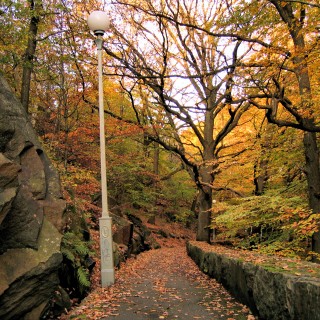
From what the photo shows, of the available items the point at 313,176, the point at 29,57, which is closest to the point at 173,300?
the point at 313,176

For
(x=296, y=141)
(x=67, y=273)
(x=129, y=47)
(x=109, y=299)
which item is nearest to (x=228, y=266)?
(x=109, y=299)

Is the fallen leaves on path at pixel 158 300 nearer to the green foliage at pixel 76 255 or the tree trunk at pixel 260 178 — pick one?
the green foliage at pixel 76 255

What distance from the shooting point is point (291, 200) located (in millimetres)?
10703

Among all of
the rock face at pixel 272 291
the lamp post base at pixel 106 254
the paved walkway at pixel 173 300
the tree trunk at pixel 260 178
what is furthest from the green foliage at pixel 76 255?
the tree trunk at pixel 260 178

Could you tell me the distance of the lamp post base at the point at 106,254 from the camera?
7.48 metres

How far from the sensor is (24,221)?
4.77 meters

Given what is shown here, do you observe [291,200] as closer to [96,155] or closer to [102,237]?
[102,237]

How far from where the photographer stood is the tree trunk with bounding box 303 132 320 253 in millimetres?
9523

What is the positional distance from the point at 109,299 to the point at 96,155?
10.2 meters

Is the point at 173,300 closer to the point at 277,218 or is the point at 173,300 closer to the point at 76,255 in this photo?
the point at 76,255

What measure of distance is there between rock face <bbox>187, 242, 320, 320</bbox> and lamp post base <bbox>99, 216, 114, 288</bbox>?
270 centimetres

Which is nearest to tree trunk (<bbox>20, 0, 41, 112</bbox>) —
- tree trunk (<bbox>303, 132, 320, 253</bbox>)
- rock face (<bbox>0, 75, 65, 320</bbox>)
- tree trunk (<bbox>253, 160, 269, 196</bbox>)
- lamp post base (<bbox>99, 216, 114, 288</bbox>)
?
rock face (<bbox>0, 75, 65, 320</bbox>)

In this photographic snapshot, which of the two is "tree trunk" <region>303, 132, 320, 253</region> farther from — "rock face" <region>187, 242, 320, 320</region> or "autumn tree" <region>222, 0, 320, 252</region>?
"rock face" <region>187, 242, 320, 320</region>

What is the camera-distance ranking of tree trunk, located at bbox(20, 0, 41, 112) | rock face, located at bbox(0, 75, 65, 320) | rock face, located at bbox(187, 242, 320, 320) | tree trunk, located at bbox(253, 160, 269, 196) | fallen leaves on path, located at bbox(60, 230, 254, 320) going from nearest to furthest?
1. rock face, located at bbox(187, 242, 320, 320)
2. rock face, located at bbox(0, 75, 65, 320)
3. fallen leaves on path, located at bbox(60, 230, 254, 320)
4. tree trunk, located at bbox(20, 0, 41, 112)
5. tree trunk, located at bbox(253, 160, 269, 196)
